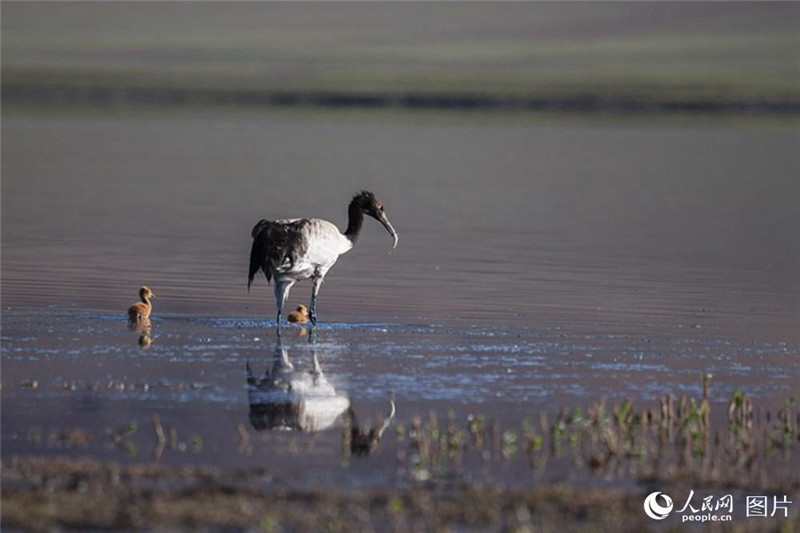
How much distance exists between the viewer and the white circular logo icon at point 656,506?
440 inches

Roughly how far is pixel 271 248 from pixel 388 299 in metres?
2.97

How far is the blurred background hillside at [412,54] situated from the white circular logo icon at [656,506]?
109 metres

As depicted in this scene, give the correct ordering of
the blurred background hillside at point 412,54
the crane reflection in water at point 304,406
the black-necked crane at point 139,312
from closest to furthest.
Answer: the crane reflection in water at point 304,406 < the black-necked crane at point 139,312 < the blurred background hillside at point 412,54

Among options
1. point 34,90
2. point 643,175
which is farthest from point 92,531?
point 34,90

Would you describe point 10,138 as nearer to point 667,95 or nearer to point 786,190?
point 786,190

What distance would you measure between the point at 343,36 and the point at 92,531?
168 metres

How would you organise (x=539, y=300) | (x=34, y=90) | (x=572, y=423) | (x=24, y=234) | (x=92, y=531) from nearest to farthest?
(x=92, y=531), (x=572, y=423), (x=539, y=300), (x=24, y=234), (x=34, y=90)

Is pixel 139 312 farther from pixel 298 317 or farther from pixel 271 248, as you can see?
pixel 298 317

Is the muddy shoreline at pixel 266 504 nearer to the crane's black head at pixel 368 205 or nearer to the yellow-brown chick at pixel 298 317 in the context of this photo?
the yellow-brown chick at pixel 298 317

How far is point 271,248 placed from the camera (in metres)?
20.5

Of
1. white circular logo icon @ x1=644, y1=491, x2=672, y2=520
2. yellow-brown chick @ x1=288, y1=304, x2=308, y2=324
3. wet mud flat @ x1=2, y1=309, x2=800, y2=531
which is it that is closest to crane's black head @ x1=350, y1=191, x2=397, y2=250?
yellow-brown chick @ x1=288, y1=304, x2=308, y2=324

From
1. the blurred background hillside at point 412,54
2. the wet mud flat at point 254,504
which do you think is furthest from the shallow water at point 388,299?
the blurred background hillside at point 412,54

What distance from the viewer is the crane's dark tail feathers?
20.5m

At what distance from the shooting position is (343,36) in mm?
A: 176000
